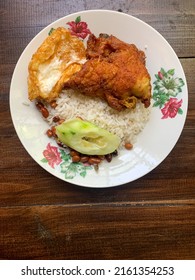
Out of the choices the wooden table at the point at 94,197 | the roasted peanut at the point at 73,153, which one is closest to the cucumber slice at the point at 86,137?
the roasted peanut at the point at 73,153

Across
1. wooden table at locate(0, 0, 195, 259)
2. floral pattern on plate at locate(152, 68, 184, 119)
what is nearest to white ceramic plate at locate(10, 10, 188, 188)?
floral pattern on plate at locate(152, 68, 184, 119)

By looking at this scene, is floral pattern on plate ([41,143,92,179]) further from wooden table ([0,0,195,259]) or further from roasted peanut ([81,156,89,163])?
wooden table ([0,0,195,259])

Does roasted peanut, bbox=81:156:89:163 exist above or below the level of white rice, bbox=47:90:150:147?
below

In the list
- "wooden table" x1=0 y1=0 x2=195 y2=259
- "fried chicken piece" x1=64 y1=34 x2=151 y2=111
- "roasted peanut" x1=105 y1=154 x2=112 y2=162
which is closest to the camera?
"fried chicken piece" x1=64 y1=34 x2=151 y2=111

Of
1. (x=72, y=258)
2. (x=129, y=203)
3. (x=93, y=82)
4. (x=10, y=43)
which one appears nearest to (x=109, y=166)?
(x=129, y=203)

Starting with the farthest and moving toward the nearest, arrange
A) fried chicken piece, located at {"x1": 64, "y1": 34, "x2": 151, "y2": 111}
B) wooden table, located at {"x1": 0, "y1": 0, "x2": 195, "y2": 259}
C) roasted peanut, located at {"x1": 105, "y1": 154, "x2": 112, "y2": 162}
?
wooden table, located at {"x1": 0, "y1": 0, "x2": 195, "y2": 259}
roasted peanut, located at {"x1": 105, "y1": 154, "x2": 112, "y2": 162}
fried chicken piece, located at {"x1": 64, "y1": 34, "x2": 151, "y2": 111}

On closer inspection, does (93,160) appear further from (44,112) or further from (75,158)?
(44,112)

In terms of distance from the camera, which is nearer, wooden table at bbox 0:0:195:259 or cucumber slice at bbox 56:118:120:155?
cucumber slice at bbox 56:118:120:155
